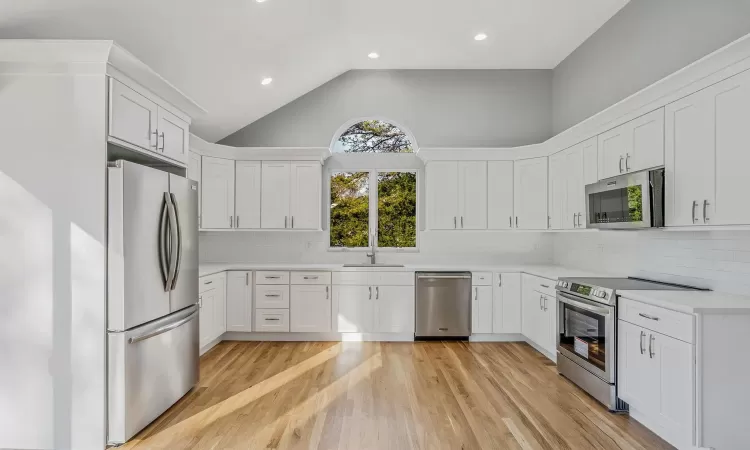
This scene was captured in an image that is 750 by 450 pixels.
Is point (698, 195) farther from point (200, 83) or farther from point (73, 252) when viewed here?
point (200, 83)

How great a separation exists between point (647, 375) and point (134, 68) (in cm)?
378

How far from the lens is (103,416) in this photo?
2.47 metres

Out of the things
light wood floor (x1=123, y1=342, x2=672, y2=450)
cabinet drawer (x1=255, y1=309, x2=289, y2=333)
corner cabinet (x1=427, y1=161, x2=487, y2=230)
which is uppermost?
corner cabinet (x1=427, y1=161, x2=487, y2=230)

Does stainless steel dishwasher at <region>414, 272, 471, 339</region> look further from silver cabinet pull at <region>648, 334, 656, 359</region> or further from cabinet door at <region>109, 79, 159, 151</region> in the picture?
cabinet door at <region>109, 79, 159, 151</region>

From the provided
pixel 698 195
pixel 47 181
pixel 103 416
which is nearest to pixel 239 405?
pixel 103 416

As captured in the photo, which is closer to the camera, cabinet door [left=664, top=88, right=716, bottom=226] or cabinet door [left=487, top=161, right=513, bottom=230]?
cabinet door [left=664, top=88, right=716, bottom=226]

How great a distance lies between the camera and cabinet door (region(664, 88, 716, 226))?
8.64 feet

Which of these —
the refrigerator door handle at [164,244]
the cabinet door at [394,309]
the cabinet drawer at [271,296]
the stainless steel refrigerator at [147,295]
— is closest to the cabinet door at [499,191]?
the cabinet door at [394,309]

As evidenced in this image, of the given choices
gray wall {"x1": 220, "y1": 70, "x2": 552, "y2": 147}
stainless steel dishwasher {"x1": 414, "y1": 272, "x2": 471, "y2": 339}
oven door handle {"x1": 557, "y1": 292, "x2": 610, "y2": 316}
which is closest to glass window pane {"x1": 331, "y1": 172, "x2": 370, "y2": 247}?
gray wall {"x1": 220, "y1": 70, "x2": 552, "y2": 147}

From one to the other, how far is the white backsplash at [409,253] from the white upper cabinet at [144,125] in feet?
7.60

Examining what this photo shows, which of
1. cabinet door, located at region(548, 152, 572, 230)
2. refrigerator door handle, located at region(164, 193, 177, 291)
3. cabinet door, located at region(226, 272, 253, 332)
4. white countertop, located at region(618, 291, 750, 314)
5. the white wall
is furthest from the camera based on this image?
cabinet door, located at region(226, 272, 253, 332)

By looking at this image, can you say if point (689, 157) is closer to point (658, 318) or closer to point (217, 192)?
point (658, 318)

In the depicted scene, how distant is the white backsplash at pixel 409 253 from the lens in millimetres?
5609

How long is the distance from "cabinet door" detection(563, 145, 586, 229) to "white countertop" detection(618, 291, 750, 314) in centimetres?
140
